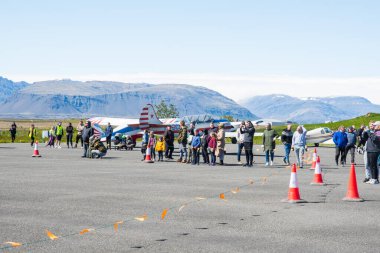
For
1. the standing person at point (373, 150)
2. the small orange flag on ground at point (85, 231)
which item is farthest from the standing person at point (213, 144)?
the small orange flag on ground at point (85, 231)

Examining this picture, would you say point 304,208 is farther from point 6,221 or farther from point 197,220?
point 6,221

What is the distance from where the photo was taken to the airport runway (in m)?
8.16

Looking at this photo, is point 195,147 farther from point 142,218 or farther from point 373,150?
point 142,218

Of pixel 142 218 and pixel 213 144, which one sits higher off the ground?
pixel 213 144

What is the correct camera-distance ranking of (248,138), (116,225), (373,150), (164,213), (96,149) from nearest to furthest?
(116,225), (164,213), (373,150), (248,138), (96,149)

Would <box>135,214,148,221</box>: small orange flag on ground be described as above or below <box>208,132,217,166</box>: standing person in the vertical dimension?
below

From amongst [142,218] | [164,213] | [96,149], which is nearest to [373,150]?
[164,213]

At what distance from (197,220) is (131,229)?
1.41m

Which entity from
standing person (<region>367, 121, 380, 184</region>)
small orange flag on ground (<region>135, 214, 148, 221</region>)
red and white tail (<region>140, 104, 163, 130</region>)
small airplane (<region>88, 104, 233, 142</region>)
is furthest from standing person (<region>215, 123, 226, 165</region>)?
small orange flag on ground (<region>135, 214, 148, 221</region>)

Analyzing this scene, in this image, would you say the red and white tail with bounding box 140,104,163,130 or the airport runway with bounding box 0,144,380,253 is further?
the red and white tail with bounding box 140,104,163,130

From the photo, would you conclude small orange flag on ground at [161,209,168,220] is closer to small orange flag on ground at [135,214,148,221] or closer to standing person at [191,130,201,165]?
small orange flag on ground at [135,214,148,221]

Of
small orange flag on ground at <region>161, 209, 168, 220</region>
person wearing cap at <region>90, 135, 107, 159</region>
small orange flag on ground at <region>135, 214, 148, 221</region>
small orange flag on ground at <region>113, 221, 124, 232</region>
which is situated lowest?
small orange flag on ground at <region>113, 221, 124, 232</region>

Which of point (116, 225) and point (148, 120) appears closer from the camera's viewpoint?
point (116, 225)

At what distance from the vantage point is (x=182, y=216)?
10.6m
